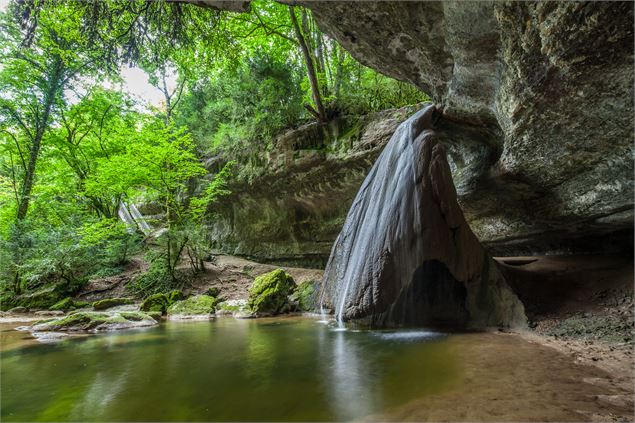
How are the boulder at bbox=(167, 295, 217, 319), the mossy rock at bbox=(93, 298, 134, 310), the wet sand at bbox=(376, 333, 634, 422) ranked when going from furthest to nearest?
the mossy rock at bbox=(93, 298, 134, 310) < the boulder at bbox=(167, 295, 217, 319) < the wet sand at bbox=(376, 333, 634, 422)

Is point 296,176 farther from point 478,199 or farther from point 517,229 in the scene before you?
point 517,229

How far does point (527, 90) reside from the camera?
4242 millimetres

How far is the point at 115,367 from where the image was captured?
337cm

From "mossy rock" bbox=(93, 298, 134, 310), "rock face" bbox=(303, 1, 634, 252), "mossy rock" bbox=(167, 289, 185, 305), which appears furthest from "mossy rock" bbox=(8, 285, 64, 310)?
"rock face" bbox=(303, 1, 634, 252)

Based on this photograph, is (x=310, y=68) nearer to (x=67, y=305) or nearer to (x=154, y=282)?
(x=154, y=282)

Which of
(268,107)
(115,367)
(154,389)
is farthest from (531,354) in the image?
(268,107)

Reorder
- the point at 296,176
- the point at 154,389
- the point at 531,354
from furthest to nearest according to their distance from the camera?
1. the point at 296,176
2. the point at 531,354
3. the point at 154,389

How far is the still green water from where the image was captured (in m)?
2.15

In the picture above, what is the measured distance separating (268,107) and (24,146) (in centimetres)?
1099

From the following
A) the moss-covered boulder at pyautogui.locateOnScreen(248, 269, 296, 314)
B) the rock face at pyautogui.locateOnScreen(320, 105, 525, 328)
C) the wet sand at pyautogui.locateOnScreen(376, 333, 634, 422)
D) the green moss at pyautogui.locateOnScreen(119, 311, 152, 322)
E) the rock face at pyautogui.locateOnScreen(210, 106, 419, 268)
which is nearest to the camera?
the wet sand at pyautogui.locateOnScreen(376, 333, 634, 422)

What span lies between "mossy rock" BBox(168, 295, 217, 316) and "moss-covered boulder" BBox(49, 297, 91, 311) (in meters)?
3.13

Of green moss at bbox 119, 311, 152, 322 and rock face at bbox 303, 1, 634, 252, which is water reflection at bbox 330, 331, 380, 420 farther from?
green moss at bbox 119, 311, 152, 322

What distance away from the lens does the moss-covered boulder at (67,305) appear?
29.7ft

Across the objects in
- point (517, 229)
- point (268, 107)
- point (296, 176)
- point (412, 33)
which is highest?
point (268, 107)
